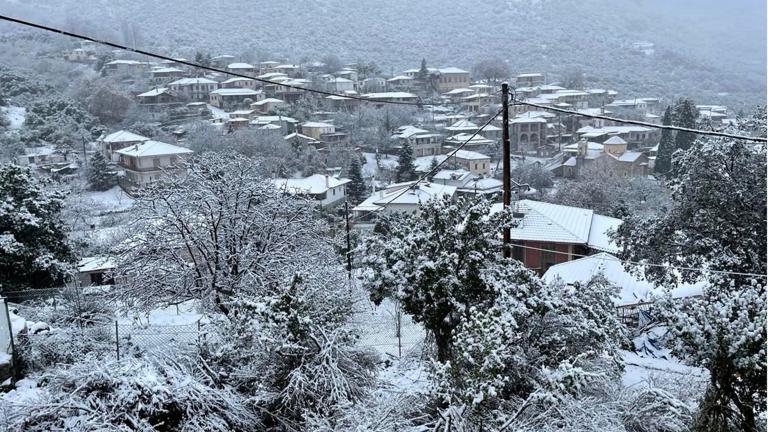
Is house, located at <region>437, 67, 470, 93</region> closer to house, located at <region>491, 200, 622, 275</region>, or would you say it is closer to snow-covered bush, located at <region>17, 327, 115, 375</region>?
house, located at <region>491, 200, 622, 275</region>

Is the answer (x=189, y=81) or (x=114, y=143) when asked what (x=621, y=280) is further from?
(x=189, y=81)

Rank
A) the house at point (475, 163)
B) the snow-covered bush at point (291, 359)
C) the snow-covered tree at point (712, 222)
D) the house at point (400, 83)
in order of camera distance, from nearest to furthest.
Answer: the snow-covered bush at point (291, 359), the snow-covered tree at point (712, 222), the house at point (475, 163), the house at point (400, 83)

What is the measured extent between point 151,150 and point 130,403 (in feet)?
111

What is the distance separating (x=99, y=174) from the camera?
35.3m

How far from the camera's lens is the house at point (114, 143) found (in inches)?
1570

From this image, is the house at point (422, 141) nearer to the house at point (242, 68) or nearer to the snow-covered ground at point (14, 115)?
the snow-covered ground at point (14, 115)

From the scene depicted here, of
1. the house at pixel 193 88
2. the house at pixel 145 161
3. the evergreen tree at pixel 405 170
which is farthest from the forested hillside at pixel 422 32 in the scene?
the evergreen tree at pixel 405 170

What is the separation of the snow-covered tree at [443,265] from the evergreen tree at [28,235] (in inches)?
425

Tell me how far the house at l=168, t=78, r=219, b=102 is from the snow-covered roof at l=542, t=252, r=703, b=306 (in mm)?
47033

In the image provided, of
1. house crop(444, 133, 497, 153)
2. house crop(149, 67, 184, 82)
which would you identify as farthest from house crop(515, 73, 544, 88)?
house crop(149, 67, 184, 82)

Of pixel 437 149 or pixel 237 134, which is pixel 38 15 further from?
pixel 437 149

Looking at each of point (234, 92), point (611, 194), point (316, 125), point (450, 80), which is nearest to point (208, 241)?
point (611, 194)

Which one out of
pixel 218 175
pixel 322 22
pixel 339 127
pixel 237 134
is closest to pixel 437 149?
pixel 339 127

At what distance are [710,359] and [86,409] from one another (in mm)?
5220
